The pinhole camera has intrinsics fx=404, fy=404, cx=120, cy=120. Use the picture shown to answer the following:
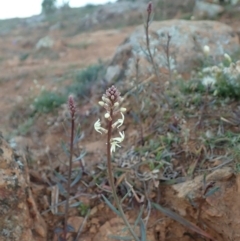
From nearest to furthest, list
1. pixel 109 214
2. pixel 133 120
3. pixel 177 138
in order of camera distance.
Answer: pixel 109 214 → pixel 177 138 → pixel 133 120

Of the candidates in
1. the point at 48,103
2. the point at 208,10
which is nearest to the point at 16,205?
the point at 48,103

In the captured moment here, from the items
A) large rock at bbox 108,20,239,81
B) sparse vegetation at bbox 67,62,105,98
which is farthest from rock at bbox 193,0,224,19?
sparse vegetation at bbox 67,62,105,98

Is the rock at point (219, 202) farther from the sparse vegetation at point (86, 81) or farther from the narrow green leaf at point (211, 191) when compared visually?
the sparse vegetation at point (86, 81)

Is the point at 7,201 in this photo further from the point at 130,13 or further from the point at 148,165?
the point at 130,13

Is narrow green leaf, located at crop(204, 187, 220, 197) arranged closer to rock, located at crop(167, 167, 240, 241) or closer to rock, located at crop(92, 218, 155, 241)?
rock, located at crop(167, 167, 240, 241)

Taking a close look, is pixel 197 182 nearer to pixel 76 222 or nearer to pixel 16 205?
pixel 76 222

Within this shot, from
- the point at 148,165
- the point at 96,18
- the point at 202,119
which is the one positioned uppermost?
the point at 202,119

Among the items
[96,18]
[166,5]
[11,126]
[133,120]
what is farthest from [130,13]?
[133,120]
